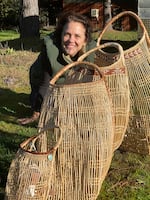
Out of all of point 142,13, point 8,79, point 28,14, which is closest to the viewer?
point 8,79

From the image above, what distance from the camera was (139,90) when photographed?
4.23 metres

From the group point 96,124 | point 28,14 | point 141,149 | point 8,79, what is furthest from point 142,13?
point 96,124

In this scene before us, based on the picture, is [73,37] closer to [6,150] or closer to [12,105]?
[6,150]

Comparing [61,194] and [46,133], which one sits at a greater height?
[46,133]

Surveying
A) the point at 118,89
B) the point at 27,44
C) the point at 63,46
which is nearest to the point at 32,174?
the point at 118,89

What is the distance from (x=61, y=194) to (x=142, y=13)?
945 cm

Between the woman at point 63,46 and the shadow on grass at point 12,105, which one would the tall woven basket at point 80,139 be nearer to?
the woman at point 63,46

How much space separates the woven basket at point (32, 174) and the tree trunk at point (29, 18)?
1157 centimetres

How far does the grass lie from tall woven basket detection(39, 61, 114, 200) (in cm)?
68

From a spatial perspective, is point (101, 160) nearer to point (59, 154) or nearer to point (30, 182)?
point (59, 154)

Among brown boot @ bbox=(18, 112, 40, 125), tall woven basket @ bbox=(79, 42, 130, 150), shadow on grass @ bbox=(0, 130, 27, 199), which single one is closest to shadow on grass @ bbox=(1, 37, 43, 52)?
brown boot @ bbox=(18, 112, 40, 125)

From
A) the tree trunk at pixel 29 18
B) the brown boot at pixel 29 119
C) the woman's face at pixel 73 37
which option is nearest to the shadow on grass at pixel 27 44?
the tree trunk at pixel 29 18

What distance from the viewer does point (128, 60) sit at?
414cm

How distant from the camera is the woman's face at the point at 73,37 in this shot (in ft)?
12.8
